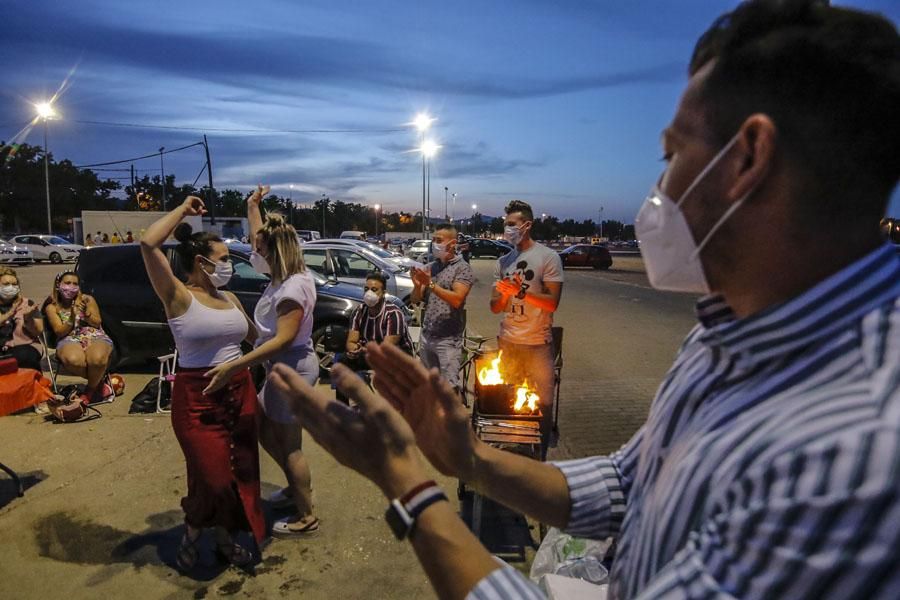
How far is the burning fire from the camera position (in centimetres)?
405

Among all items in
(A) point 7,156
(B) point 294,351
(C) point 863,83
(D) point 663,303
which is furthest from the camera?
(A) point 7,156

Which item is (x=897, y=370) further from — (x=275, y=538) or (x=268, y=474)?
(x=268, y=474)

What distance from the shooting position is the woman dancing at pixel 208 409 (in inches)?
137

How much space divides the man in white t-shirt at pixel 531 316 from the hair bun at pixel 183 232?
2.70 m

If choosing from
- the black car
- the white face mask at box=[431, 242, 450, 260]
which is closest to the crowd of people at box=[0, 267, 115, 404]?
the black car

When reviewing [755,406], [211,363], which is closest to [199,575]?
[211,363]

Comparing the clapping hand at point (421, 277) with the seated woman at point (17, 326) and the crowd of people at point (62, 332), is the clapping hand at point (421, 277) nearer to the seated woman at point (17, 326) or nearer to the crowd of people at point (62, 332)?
the crowd of people at point (62, 332)

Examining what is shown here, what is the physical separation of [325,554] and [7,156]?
60.5 metres

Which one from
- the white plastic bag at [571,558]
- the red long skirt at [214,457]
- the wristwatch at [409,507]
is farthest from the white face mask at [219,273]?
the wristwatch at [409,507]

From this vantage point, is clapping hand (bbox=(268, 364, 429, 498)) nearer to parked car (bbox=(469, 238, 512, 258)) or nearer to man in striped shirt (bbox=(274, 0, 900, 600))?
man in striped shirt (bbox=(274, 0, 900, 600))

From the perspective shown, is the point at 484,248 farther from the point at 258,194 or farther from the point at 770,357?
the point at 770,357

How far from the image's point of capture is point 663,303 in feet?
53.7

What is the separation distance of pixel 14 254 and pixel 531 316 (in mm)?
33685

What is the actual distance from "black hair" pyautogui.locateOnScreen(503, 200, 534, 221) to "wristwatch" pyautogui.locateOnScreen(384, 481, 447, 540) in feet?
14.8
